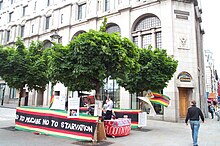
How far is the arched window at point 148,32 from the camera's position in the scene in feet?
70.2

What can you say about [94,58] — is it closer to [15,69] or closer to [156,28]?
[15,69]

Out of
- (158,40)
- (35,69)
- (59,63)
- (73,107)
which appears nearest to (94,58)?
(59,63)

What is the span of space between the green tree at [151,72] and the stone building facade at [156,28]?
6.20 m

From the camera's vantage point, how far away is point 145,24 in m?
22.7

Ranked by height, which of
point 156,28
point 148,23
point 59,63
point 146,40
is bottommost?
point 59,63

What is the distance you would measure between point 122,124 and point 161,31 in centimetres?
1417

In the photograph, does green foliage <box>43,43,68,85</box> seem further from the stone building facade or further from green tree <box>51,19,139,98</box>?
the stone building facade

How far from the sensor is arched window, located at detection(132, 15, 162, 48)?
21.4 m

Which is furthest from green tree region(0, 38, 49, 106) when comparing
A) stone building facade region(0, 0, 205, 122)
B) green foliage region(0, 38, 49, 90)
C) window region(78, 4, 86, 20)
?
window region(78, 4, 86, 20)

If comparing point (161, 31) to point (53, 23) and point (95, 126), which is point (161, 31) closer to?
point (95, 126)

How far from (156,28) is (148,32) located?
103cm

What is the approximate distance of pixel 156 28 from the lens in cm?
2141

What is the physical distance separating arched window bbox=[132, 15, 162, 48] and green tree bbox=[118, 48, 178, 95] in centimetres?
827

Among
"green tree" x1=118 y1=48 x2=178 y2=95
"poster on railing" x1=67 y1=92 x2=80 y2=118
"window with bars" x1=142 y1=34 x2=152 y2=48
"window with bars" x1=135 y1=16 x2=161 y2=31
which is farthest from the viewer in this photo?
"window with bars" x1=142 y1=34 x2=152 y2=48
